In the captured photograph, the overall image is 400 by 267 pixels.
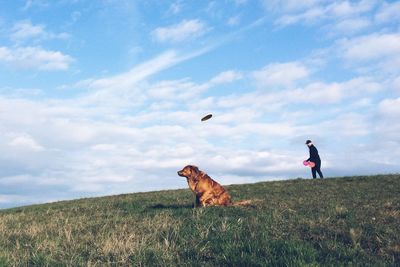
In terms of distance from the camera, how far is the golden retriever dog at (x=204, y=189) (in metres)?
13.4

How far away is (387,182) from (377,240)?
45.6ft

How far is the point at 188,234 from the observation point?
8.41m

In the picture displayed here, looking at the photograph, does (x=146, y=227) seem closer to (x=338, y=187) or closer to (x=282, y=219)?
(x=282, y=219)

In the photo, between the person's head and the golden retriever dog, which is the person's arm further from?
the golden retriever dog

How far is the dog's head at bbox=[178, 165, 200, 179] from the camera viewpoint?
1368cm

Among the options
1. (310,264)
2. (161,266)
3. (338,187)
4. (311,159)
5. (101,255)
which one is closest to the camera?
(310,264)

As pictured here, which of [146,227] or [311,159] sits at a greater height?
[311,159]

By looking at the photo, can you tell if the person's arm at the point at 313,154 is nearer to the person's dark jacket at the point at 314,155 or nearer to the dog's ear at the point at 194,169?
the person's dark jacket at the point at 314,155

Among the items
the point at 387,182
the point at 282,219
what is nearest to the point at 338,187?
the point at 387,182

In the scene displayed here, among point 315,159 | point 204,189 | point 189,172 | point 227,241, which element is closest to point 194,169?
point 189,172

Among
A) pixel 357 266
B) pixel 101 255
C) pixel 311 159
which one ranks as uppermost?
pixel 311 159

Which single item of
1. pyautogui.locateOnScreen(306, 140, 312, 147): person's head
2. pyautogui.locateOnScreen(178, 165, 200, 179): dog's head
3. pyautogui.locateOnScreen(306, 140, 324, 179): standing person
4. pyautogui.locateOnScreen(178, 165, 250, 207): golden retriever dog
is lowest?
pyautogui.locateOnScreen(178, 165, 250, 207): golden retriever dog

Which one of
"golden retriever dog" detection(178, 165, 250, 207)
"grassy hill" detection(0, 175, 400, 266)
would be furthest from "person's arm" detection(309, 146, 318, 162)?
"grassy hill" detection(0, 175, 400, 266)

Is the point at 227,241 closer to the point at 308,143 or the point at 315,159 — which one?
the point at 315,159
